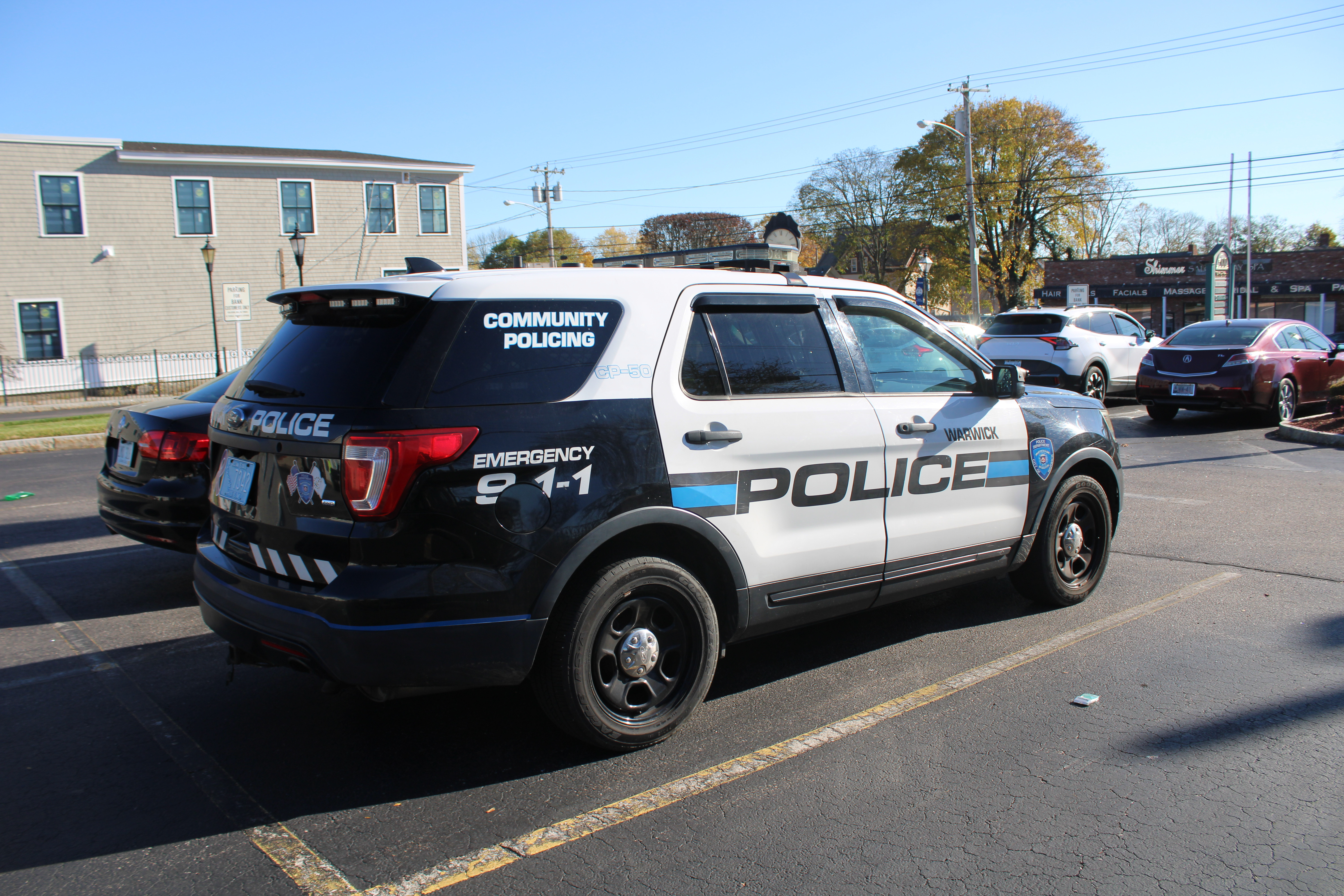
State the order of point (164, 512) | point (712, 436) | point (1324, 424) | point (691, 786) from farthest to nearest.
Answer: point (1324, 424)
point (164, 512)
point (712, 436)
point (691, 786)

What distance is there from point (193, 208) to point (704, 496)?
32222 mm

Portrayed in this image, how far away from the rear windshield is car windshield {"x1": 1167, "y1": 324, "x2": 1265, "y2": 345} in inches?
77.9

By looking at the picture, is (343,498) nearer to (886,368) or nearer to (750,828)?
(750,828)

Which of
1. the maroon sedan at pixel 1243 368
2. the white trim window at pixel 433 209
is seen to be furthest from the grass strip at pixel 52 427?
the white trim window at pixel 433 209

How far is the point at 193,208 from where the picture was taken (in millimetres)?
30688

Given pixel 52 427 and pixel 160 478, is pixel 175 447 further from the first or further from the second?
pixel 52 427

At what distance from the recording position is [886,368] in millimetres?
4555

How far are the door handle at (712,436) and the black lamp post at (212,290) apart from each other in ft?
75.9

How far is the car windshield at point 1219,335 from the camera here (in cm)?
1417

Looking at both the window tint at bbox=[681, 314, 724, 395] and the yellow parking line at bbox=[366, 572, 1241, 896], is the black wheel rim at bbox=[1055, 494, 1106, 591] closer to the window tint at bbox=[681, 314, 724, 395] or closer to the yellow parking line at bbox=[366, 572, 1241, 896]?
the yellow parking line at bbox=[366, 572, 1241, 896]

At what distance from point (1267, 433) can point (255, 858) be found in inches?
567

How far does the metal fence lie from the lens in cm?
2792

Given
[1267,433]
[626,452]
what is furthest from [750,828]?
[1267,433]

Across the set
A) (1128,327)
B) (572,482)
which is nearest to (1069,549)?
(572,482)
